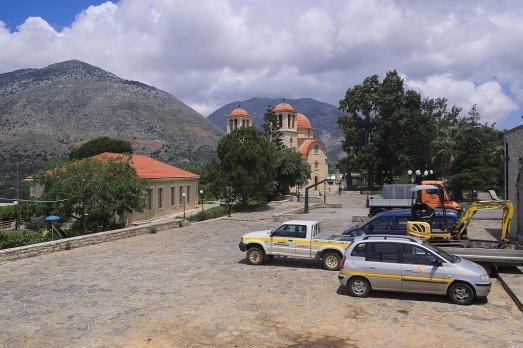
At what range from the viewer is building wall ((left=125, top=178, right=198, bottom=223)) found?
35.1 m

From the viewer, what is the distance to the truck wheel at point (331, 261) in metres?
14.0

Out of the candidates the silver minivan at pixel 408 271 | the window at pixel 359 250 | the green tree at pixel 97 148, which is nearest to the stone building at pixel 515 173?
the silver minivan at pixel 408 271

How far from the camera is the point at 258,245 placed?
589 inches

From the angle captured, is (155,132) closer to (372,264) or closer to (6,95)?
(6,95)

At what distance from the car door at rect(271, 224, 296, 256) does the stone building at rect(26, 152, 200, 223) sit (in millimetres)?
19581

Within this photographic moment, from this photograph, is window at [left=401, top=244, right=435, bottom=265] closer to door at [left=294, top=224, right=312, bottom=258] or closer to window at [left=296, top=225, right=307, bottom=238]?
door at [left=294, top=224, right=312, bottom=258]

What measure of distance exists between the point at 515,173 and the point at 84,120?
484 feet

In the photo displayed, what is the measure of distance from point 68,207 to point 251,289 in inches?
634

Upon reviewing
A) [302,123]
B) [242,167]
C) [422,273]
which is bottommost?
[422,273]

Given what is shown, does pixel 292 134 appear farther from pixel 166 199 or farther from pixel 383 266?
pixel 383 266

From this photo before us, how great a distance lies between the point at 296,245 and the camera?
47.5 feet

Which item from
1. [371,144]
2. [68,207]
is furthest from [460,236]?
[371,144]

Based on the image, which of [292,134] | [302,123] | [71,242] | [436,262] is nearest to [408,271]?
[436,262]

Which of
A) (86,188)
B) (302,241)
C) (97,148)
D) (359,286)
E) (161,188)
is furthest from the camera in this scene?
(97,148)
